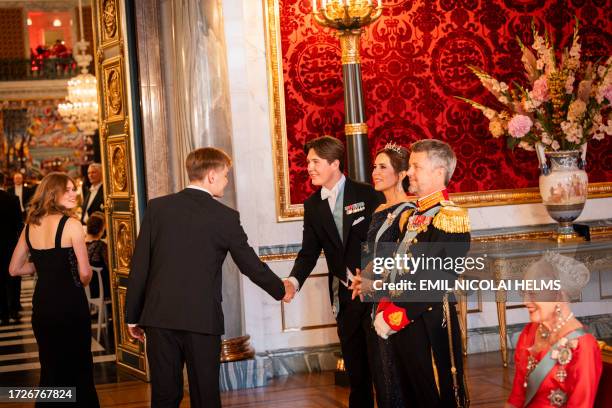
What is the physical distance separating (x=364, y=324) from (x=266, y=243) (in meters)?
2.06

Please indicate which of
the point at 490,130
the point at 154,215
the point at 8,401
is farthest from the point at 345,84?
the point at 8,401

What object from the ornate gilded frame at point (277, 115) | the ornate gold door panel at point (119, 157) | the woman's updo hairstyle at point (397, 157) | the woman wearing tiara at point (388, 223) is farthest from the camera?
the ornate gold door panel at point (119, 157)

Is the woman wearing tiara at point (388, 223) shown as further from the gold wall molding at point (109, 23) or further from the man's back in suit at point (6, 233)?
the man's back in suit at point (6, 233)

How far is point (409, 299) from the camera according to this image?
358 cm

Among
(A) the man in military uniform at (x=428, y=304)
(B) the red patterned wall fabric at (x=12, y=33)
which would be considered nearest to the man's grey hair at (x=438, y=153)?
(A) the man in military uniform at (x=428, y=304)

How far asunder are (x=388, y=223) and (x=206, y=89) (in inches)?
91.4

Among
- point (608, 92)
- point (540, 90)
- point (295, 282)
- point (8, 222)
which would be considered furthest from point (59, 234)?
point (8, 222)

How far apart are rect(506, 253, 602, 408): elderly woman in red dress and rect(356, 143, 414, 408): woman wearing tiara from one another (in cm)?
90

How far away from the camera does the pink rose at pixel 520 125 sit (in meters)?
6.16

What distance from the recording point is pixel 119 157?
676 centimetres

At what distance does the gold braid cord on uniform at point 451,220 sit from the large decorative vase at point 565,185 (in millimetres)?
2858

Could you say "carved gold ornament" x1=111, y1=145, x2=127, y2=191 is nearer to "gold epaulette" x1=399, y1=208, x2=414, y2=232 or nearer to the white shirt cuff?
the white shirt cuff

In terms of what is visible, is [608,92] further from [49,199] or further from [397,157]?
[49,199]

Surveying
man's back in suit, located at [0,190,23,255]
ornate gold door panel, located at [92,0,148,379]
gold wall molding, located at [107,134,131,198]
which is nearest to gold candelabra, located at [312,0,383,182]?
ornate gold door panel, located at [92,0,148,379]
